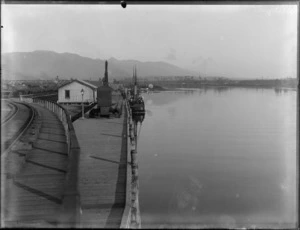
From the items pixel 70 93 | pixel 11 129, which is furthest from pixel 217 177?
pixel 70 93

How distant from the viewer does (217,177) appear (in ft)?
57.5

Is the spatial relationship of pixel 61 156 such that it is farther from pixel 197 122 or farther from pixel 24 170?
pixel 197 122

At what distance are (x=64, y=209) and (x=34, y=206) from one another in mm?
3224

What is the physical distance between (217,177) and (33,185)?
Result: 12.4 m

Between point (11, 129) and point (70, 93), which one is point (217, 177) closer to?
point (11, 129)

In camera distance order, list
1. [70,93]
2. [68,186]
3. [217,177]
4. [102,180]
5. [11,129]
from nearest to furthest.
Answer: [68,186] < [102,180] < [11,129] < [217,177] < [70,93]

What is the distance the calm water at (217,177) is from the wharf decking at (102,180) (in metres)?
0.92

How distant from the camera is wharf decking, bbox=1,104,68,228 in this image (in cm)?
Answer: 547

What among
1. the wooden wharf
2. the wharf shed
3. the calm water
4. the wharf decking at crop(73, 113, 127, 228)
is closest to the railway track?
the wooden wharf

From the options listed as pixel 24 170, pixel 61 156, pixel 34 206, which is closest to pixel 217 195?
pixel 61 156

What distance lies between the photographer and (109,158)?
9.95 meters

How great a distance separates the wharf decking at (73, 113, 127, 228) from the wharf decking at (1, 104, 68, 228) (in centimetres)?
54

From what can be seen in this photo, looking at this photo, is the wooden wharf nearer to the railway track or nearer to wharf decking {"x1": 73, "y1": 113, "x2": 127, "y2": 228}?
wharf decking {"x1": 73, "y1": 113, "x2": 127, "y2": 228}

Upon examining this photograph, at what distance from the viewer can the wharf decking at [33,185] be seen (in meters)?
5.47
